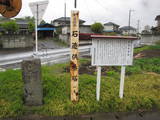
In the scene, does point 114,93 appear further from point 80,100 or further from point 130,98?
point 80,100

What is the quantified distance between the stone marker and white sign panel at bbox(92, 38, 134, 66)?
1266 millimetres

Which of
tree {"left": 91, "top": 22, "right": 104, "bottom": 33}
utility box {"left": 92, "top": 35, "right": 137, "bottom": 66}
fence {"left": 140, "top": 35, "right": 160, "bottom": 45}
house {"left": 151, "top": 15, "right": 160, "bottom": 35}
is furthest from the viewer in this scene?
tree {"left": 91, "top": 22, "right": 104, "bottom": 33}

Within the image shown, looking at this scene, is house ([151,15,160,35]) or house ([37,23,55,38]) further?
house ([151,15,160,35])

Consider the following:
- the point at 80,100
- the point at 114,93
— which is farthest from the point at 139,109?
the point at 80,100

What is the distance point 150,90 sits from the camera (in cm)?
418

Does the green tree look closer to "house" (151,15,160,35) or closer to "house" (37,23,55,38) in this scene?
"house" (37,23,55,38)

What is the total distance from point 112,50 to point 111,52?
0.05 m

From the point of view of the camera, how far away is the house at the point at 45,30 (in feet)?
84.2

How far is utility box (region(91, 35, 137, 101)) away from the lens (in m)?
3.28

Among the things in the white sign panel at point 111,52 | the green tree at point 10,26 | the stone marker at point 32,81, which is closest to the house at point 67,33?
the green tree at point 10,26

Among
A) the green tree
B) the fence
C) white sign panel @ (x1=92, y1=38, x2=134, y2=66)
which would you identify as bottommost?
white sign panel @ (x1=92, y1=38, x2=134, y2=66)

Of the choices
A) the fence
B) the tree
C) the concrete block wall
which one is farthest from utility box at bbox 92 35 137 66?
the fence

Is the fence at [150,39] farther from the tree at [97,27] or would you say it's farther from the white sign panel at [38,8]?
the white sign panel at [38,8]

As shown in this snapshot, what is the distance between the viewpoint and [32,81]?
3188 millimetres
